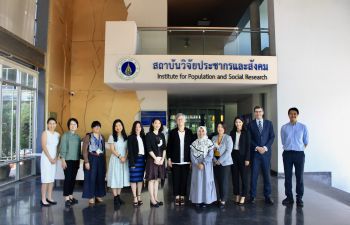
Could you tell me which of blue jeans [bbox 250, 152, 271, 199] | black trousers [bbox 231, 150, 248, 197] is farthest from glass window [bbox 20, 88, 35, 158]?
blue jeans [bbox 250, 152, 271, 199]

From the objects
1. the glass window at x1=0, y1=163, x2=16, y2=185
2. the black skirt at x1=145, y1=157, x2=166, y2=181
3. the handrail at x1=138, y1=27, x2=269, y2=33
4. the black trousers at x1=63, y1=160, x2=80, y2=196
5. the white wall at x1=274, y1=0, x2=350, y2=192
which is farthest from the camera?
the handrail at x1=138, y1=27, x2=269, y2=33

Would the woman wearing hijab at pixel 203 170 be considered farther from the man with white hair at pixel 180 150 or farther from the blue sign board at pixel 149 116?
the blue sign board at pixel 149 116

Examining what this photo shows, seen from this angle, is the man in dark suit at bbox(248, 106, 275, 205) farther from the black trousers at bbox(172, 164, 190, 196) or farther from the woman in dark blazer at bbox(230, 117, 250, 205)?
the black trousers at bbox(172, 164, 190, 196)

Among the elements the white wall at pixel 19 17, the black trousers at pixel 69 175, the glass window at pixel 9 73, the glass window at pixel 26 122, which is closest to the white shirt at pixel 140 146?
the black trousers at pixel 69 175

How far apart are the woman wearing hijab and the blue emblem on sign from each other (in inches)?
145

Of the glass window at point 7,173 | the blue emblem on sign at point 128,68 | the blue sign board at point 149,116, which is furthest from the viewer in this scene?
the blue sign board at point 149,116

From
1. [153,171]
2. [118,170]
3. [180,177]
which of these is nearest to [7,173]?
[118,170]

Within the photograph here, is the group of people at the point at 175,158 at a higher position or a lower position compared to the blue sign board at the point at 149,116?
lower

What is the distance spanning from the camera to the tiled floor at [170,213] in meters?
4.17

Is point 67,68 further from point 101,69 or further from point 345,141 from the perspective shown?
point 345,141

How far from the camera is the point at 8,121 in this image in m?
7.03

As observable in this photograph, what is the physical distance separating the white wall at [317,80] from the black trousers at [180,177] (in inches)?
165

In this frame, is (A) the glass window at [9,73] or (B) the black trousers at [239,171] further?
(A) the glass window at [9,73]

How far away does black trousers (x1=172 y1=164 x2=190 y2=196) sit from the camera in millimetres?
4891
